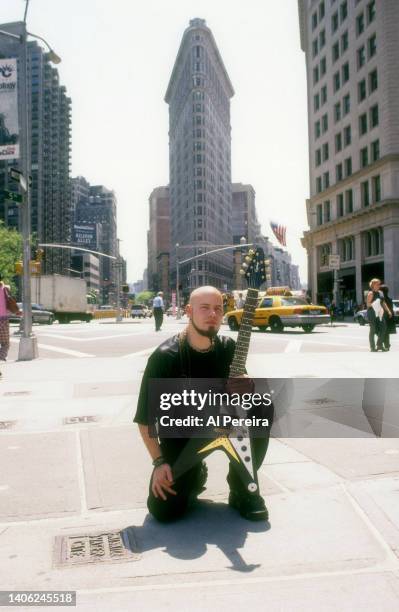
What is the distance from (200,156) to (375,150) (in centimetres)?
8548

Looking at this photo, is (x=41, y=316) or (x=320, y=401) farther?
(x=41, y=316)

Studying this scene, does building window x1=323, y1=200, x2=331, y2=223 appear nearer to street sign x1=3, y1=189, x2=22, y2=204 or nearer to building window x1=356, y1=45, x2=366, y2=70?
building window x1=356, y1=45, x2=366, y2=70

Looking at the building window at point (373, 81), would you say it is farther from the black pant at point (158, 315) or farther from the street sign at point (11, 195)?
the street sign at point (11, 195)

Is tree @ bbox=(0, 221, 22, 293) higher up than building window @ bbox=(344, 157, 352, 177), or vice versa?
building window @ bbox=(344, 157, 352, 177)

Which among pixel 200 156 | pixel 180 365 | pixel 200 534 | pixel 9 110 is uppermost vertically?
pixel 200 156

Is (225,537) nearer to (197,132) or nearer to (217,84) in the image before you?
(197,132)

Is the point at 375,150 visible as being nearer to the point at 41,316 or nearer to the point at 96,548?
the point at 41,316

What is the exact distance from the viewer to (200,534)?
3.08 meters

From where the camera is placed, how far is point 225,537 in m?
3.03

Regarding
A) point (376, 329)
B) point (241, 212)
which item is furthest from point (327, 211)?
point (241, 212)

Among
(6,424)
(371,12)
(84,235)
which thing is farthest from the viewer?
(84,235)

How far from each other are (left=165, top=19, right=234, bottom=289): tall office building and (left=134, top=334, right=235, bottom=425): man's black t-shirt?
11644cm

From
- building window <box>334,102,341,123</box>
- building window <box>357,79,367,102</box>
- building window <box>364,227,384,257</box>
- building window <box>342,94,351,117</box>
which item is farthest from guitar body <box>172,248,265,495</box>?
building window <box>334,102,341,123</box>

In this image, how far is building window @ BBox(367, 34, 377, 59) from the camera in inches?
1625
